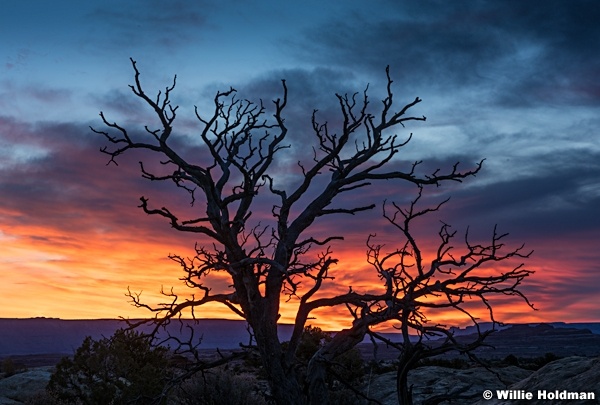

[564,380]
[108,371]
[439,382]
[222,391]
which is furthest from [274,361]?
[439,382]

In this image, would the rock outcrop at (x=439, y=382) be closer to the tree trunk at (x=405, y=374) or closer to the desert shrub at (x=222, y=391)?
the desert shrub at (x=222, y=391)

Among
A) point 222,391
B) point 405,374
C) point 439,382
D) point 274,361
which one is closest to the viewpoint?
point 405,374

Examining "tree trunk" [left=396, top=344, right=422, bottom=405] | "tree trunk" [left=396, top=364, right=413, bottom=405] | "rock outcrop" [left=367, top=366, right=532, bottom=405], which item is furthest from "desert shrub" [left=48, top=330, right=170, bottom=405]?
"tree trunk" [left=396, top=364, right=413, bottom=405]

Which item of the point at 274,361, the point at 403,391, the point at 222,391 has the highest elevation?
the point at 274,361

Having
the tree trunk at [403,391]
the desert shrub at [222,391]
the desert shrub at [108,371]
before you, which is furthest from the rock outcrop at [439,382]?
the tree trunk at [403,391]

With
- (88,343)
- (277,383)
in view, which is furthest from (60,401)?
(277,383)

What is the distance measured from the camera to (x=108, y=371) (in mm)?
21766

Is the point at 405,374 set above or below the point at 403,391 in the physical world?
above

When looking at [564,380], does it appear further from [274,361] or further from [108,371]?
[108,371]

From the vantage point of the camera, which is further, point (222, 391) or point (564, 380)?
point (222, 391)

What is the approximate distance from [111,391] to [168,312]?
26.0 ft

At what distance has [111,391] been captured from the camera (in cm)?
2078

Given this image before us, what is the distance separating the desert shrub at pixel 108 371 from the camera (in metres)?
20.6

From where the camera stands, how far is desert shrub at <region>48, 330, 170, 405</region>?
2061 centimetres
